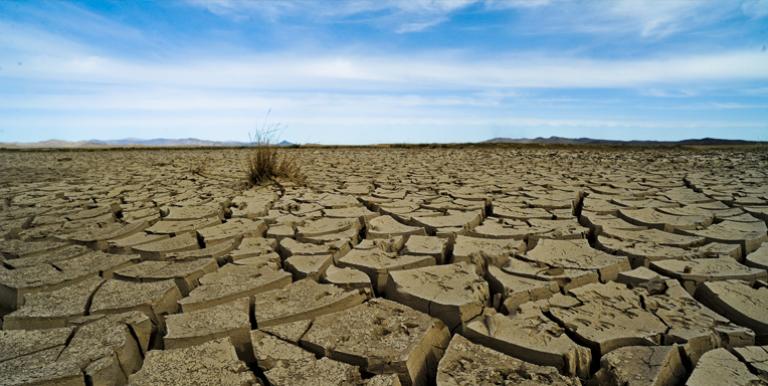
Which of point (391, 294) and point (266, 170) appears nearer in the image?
point (391, 294)

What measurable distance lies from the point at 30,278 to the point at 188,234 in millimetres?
754

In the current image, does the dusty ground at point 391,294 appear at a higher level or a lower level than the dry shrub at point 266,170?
lower

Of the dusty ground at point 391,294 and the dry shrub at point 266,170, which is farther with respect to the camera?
the dry shrub at point 266,170

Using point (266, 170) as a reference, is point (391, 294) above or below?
below

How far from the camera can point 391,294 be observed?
167 cm

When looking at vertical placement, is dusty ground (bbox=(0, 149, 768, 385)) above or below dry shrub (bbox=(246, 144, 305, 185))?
below

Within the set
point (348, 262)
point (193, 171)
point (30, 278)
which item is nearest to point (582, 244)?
point (348, 262)

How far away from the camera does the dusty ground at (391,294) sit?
1183 mm

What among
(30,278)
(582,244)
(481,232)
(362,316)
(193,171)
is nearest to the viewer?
(362,316)

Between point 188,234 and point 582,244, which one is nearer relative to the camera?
point 582,244

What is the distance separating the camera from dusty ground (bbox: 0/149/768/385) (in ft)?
3.88

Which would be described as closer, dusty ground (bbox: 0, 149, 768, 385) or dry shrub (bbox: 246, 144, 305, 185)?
dusty ground (bbox: 0, 149, 768, 385)

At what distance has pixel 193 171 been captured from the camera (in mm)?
5711

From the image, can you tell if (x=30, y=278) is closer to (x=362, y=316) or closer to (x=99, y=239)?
(x=99, y=239)
